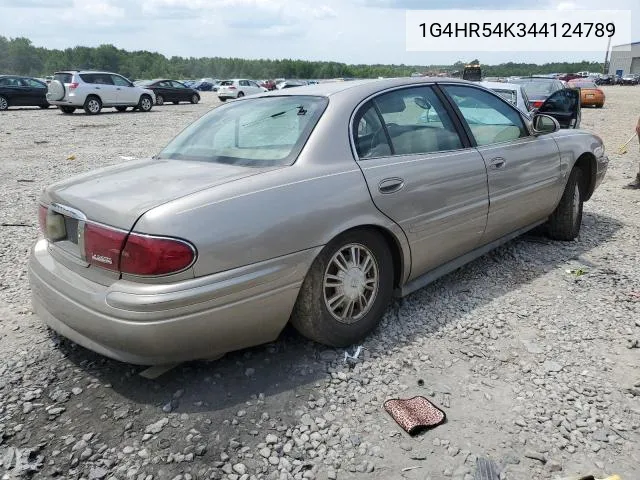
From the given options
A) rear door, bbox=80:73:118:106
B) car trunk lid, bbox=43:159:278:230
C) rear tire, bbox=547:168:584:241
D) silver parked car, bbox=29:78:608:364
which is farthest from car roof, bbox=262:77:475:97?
rear door, bbox=80:73:118:106

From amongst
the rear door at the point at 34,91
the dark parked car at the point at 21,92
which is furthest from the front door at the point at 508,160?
the rear door at the point at 34,91

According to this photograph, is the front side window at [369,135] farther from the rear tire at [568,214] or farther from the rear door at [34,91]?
the rear door at [34,91]

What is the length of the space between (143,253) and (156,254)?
6cm

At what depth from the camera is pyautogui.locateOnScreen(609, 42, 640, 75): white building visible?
90.2 m

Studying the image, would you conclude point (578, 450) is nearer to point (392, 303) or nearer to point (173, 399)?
point (392, 303)

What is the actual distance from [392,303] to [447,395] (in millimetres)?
1075

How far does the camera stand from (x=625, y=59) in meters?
92.8

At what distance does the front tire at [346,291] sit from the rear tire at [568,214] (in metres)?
2.40

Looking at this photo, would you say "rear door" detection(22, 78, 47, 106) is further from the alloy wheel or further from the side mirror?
the alloy wheel

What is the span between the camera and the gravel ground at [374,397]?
2.26m

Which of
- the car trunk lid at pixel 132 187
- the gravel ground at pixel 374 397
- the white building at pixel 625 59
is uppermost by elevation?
the white building at pixel 625 59

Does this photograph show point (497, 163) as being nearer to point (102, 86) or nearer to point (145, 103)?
point (102, 86)

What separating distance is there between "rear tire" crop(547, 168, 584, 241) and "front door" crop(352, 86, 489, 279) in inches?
56.5

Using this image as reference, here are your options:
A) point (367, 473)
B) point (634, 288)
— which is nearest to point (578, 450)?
point (367, 473)
